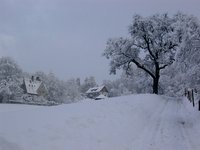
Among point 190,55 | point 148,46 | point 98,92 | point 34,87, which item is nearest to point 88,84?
point 98,92

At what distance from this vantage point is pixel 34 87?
10850 centimetres

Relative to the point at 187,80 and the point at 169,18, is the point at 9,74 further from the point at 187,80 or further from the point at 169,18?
the point at 187,80

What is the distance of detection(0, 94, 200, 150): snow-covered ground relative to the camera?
12211 millimetres

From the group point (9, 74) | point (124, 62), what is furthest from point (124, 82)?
point (124, 62)

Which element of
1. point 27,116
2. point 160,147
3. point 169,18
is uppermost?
point 169,18

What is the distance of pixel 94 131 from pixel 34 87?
95.1 m

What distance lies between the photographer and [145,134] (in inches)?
694

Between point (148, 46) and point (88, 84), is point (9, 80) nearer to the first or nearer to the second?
point (148, 46)

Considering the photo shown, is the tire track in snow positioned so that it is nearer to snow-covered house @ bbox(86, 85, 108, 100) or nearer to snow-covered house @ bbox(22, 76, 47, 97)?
snow-covered house @ bbox(22, 76, 47, 97)

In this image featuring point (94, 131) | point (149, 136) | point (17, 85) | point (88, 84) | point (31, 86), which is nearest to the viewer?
point (94, 131)

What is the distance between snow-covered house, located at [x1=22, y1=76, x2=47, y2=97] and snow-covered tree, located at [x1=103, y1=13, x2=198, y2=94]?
56986 millimetres

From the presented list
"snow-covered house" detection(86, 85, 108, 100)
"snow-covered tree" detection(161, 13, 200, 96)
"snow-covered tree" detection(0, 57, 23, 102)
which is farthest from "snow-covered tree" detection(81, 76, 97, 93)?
"snow-covered tree" detection(161, 13, 200, 96)

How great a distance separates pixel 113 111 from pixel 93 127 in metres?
5.03

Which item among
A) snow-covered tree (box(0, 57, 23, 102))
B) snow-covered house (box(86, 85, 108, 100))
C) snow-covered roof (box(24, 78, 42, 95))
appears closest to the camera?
snow-covered tree (box(0, 57, 23, 102))
